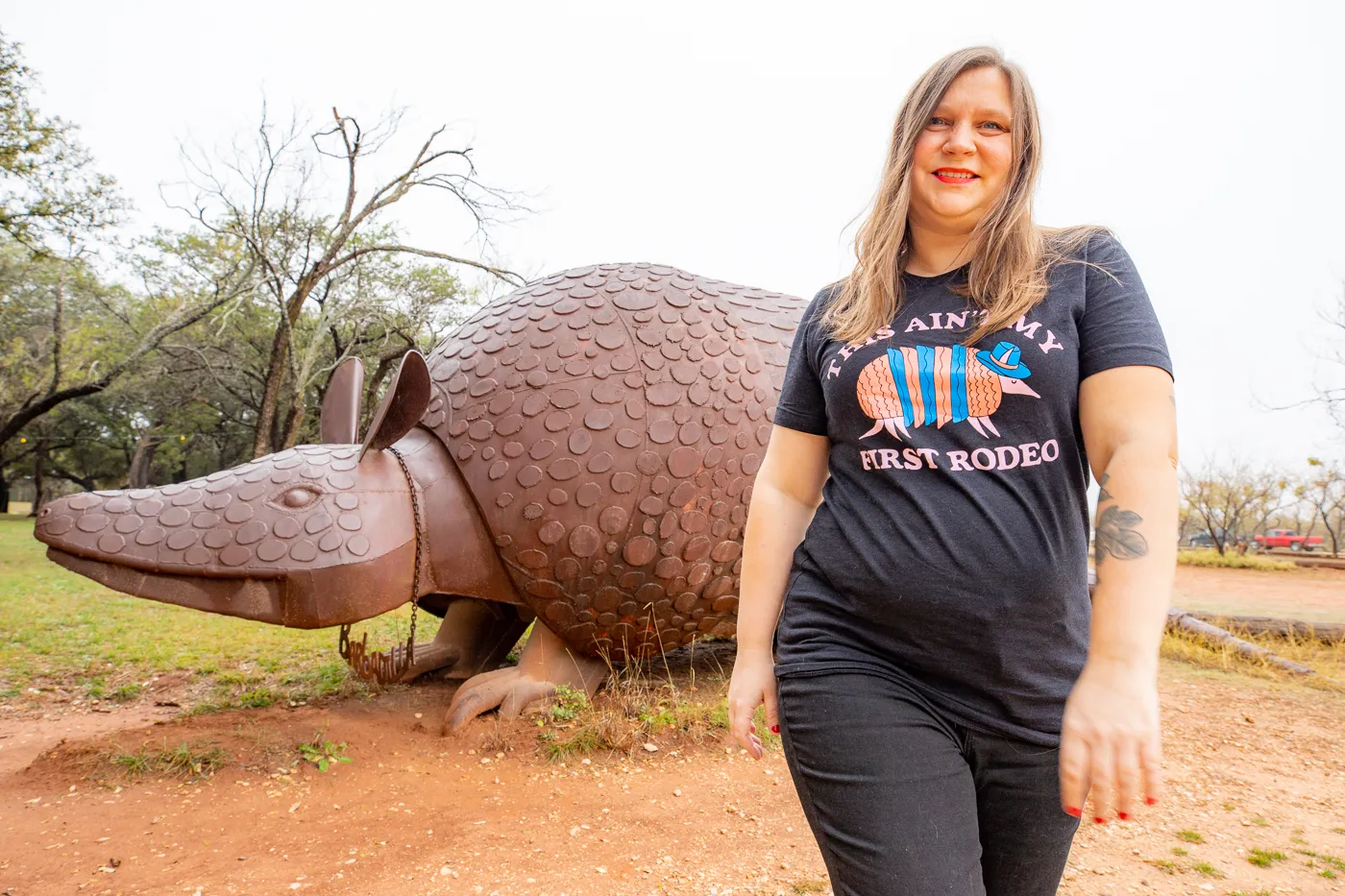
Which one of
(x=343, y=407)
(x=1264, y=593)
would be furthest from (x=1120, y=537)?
(x=1264, y=593)

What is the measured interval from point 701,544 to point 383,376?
442 inches

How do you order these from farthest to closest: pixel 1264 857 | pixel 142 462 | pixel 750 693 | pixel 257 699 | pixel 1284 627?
pixel 142 462 → pixel 1284 627 → pixel 257 699 → pixel 1264 857 → pixel 750 693

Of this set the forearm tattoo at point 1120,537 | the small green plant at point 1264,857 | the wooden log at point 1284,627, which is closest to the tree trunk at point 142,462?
the wooden log at point 1284,627

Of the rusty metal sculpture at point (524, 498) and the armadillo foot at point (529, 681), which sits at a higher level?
the rusty metal sculpture at point (524, 498)

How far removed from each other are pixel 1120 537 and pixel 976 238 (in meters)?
0.53

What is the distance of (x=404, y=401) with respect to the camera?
354 centimetres

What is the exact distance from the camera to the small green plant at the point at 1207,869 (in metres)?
2.91

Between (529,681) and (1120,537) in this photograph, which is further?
(529,681)

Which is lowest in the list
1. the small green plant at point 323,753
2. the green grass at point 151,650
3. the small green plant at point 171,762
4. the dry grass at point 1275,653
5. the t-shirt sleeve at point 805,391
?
the green grass at point 151,650

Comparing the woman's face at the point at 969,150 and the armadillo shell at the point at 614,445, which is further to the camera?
the armadillo shell at the point at 614,445

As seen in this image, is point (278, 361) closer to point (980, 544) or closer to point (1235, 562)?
point (980, 544)

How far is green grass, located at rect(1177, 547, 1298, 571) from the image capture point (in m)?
17.2

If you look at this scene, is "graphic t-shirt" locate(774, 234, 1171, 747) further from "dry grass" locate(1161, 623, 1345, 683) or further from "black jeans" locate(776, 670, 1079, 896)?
"dry grass" locate(1161, 623, 1345, 683)

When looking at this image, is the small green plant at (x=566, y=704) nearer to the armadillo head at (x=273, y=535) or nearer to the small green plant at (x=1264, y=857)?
the armadillo head at (x=273, y=535)
